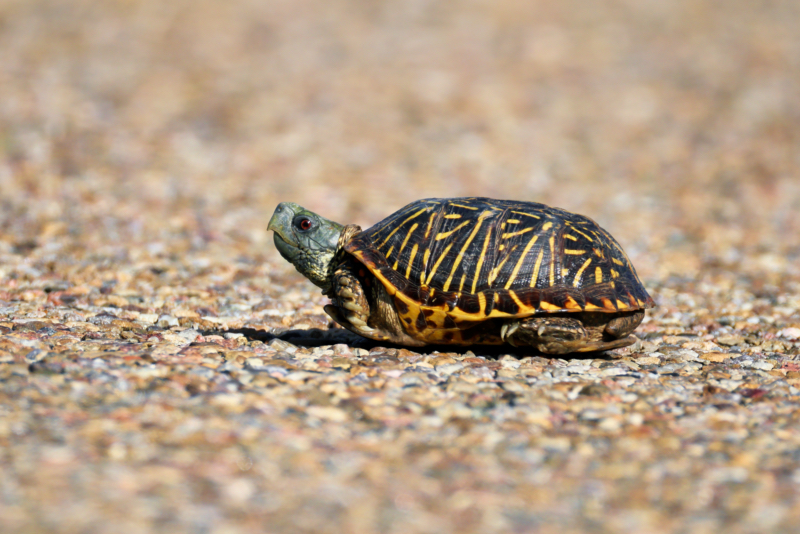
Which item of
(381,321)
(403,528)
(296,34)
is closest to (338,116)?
(296,34)

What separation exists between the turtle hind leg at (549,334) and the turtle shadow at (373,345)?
236 millimetres

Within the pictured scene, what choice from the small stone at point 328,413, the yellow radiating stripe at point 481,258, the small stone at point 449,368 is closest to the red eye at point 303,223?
the yellow radiating stripe at point 481,258

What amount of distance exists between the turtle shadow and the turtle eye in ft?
2.58

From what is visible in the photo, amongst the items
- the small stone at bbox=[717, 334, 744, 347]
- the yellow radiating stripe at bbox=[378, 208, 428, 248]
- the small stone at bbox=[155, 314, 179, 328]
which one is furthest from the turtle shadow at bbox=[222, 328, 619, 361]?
the small stone at bbox=[717, 334, 744, 347]

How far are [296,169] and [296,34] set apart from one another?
612 centimetres


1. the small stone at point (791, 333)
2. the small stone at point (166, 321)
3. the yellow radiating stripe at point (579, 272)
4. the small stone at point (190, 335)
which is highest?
the yellow radiating stripe at point (579, 272)

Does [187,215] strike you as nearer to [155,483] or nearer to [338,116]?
[338,116]

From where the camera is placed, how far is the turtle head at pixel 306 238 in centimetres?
485

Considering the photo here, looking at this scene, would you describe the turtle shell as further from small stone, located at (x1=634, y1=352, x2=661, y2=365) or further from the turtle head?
small stone, located at (x1=634, y1=352, x2=661, y2=365)

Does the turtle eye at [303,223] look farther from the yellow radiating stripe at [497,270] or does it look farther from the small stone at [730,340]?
the small stone at [730,340]

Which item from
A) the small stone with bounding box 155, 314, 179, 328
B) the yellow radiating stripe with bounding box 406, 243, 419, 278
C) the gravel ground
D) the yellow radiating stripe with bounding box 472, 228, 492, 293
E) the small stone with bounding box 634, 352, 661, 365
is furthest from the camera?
the small stone with bounding box 155, 314, 179, 328

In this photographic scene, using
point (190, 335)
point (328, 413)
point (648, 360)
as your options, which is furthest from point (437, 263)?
point (190, 335)

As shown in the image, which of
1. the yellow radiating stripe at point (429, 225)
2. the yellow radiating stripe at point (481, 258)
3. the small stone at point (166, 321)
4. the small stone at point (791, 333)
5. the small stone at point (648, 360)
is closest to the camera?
the yellow radiating stripe at point (481, 258)

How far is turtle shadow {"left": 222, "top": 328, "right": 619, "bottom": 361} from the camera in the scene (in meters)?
4.80
